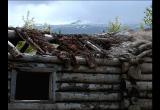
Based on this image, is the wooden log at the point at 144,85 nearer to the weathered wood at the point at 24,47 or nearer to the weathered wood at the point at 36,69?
the weathered wood at the point at 36,69

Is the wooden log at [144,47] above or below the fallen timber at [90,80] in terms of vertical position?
above

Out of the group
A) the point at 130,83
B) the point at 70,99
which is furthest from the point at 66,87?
the point at 130,83

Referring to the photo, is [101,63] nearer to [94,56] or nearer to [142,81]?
[94,56]

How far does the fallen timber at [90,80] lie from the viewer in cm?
1010

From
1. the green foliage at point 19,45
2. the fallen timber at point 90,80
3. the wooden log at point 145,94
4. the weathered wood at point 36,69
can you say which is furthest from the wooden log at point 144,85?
Answer: the green foliage at point 19,45

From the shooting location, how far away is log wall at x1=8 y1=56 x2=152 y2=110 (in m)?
10.1

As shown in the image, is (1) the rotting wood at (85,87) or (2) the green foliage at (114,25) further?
(2) the green foliage at (114,25)

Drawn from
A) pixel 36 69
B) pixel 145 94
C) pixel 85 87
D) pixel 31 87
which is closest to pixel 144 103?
pixel 145 94

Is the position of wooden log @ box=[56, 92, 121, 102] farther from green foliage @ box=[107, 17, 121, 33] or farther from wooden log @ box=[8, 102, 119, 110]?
green foliage @ box=[107, 17, 121, 33]

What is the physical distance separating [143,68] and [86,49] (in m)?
A: 1.81

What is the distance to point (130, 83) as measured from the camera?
10914mm
